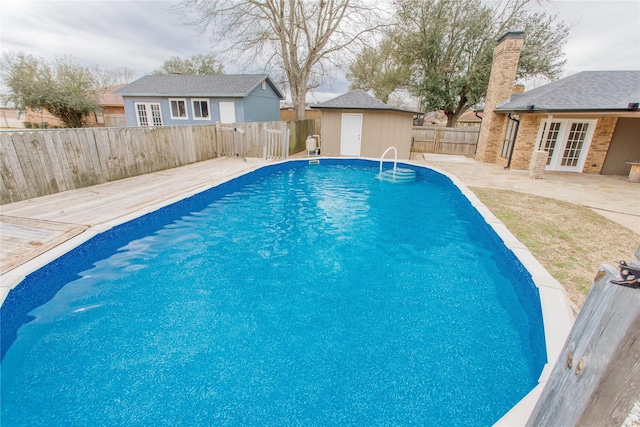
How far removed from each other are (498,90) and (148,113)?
2085 cm

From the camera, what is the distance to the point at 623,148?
10.5m

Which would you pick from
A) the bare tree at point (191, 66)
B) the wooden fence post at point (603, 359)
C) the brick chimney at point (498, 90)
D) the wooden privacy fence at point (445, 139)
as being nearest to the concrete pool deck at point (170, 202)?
the wooden fence post at point (603, 359)

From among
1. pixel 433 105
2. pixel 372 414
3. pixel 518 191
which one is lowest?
pixel 372 414

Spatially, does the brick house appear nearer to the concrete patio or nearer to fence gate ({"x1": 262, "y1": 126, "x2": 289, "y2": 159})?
the concrete patio

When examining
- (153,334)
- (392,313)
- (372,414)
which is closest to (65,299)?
(153,334)

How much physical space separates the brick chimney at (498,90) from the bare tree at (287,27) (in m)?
7.81

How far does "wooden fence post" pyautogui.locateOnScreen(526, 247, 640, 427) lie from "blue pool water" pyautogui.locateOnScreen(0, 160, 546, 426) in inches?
54.3

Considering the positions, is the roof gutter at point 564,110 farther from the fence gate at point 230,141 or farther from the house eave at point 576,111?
the fence gate at point 230,141

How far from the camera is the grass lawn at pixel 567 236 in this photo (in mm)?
3820

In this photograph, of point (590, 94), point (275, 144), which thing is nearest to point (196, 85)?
point (275, 144)

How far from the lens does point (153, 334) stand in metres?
3.30

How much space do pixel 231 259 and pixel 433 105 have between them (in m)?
18.4

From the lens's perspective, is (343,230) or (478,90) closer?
(343,230)

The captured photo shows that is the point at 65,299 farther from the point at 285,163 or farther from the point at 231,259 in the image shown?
the point at 285,163
